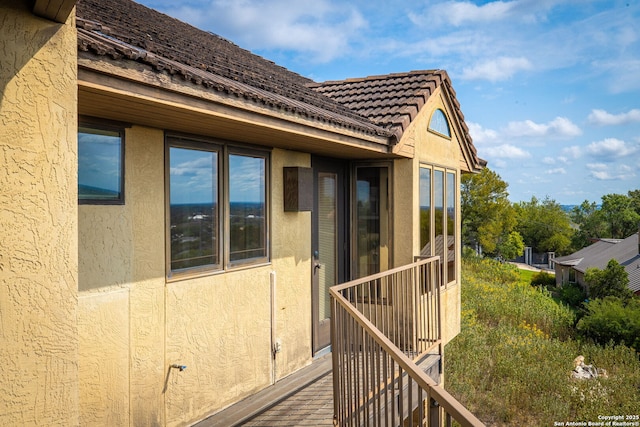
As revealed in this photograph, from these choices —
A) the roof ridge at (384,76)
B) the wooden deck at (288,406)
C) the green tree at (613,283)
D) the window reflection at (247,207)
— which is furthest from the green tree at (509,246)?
the window reflection at (247,207)

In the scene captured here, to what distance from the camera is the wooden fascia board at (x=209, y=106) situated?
276cm

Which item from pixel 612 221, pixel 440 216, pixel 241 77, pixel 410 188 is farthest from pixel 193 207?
pixel 612 221

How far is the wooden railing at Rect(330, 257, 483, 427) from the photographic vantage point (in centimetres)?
256

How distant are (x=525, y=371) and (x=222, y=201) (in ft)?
33.7

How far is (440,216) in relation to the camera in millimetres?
8133

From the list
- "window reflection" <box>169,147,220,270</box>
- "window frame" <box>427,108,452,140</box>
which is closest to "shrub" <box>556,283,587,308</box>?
"window frame" <box>427,108,452,140</box>

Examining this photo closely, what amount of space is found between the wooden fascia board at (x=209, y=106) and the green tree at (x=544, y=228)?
59.0m

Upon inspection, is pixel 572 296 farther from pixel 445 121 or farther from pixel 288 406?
pixel 288 406

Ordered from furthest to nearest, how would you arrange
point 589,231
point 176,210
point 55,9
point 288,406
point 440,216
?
1. point 589,231
2. point 440,216
3. point 288,406
4. point 176,210
5. point 55,9

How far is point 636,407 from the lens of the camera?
11.5 metres

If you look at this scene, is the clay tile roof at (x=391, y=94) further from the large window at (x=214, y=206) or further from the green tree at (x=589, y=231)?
the green tree at (x=589, y=231)

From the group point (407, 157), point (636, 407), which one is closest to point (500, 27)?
point (636, 407)

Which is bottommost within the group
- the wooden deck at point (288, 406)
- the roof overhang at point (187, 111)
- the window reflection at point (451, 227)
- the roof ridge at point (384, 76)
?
the wooden deck at point (288, 406)

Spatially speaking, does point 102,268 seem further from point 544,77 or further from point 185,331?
point 544,77
